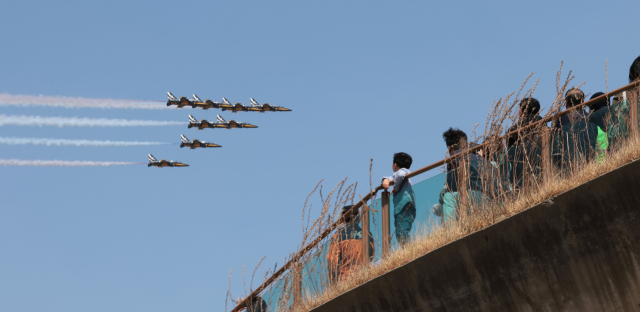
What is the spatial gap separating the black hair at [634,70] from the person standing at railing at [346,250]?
3266 mm

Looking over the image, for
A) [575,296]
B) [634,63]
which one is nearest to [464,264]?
[575,296]

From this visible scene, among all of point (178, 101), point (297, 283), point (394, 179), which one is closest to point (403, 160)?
point (394, 179)

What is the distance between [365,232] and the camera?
7.69m

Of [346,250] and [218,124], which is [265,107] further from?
[346,250]

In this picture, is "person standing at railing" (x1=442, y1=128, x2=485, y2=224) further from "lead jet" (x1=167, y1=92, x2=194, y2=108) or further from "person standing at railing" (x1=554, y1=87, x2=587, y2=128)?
"lead jet" (x1=167, y1=92, x2=194, y2=108)

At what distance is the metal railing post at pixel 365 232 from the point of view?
7.49 metres

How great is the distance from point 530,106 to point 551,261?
6.31 ft

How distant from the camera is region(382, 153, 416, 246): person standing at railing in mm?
7152

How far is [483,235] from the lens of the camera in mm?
6160

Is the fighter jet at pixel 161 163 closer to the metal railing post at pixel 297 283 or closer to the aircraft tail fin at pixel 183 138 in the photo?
the aircraft tail fin at pixel 183 138

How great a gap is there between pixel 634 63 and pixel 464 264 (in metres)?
2.88

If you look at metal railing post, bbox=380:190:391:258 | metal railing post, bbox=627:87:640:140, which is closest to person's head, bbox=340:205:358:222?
metal railing post, bbox=380:190:391:258

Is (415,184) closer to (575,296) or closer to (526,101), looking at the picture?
(526,101)

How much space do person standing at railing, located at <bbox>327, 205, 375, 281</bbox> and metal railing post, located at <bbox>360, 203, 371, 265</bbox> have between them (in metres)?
0.04
